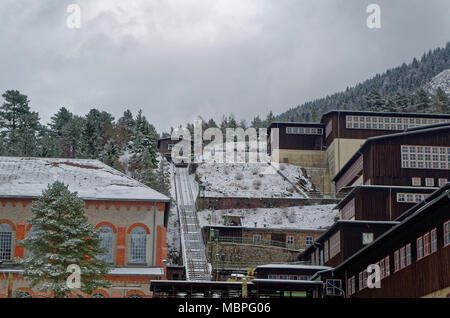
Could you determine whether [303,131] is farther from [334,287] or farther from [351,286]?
[351,286]

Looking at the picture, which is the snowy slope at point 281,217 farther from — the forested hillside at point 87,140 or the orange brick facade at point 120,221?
the orange brick facade at point 120,221

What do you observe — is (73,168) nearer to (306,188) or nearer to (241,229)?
(241,229)

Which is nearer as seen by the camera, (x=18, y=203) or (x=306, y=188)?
(x=18, y=203)

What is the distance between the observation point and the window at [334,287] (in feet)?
159

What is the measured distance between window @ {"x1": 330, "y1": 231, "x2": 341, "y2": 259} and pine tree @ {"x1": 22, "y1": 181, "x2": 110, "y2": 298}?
803 inches

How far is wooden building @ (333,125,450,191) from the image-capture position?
209ft

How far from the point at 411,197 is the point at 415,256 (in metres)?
25.6

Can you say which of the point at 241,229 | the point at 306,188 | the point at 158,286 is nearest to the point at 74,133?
the point at 306,188

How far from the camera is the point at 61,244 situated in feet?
128

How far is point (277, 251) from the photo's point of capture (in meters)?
68.3

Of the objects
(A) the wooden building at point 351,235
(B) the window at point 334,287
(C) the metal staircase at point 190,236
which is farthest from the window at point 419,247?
(C) the metal staircase at point 190,236

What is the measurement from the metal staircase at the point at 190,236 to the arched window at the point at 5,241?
14753 mm

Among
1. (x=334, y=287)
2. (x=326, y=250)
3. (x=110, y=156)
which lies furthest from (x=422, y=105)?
(x=334, y=287)
